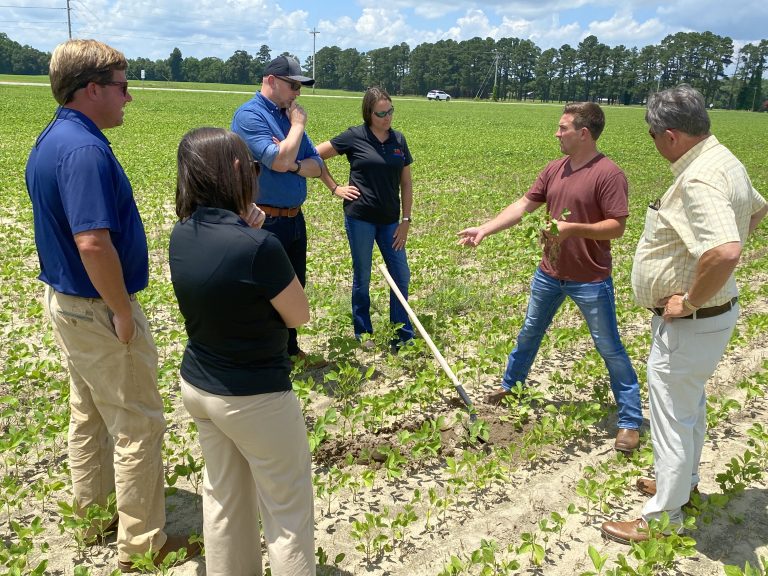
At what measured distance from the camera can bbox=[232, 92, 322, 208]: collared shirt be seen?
4348 millimetres

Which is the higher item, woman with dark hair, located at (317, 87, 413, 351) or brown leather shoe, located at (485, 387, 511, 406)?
woman with dark hair, located at (317, 87, 413, 351)

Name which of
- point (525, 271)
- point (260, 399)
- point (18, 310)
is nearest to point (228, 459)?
point (260, 399)

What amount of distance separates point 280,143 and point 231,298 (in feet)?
7.76

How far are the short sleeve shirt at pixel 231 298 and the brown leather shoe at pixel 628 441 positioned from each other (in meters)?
2.58

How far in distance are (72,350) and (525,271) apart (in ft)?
20.4

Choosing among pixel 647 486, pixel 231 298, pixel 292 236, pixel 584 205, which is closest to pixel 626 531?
pixel 647 486

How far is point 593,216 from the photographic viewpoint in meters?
3.99

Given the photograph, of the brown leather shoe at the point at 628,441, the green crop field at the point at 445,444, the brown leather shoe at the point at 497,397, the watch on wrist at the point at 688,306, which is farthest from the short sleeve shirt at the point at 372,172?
the watch on wrist at the point at 688,306

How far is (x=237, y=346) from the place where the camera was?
231cm

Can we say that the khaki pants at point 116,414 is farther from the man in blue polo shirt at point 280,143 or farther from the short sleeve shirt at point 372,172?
the short sleeve shirt at point 372,172

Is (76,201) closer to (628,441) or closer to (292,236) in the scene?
(292,236)

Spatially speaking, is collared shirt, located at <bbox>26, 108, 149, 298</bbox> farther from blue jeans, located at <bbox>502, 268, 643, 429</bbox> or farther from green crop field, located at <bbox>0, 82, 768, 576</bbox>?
blue jeans, located at <bbox>502, 268, 643, 429</bbox>

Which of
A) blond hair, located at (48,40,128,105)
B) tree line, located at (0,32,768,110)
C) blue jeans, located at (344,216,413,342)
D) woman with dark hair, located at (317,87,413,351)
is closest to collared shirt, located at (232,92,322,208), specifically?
woman with dark hair, located at (317,87,413,351)

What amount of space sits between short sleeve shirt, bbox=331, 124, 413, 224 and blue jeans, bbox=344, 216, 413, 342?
0.29 ft
